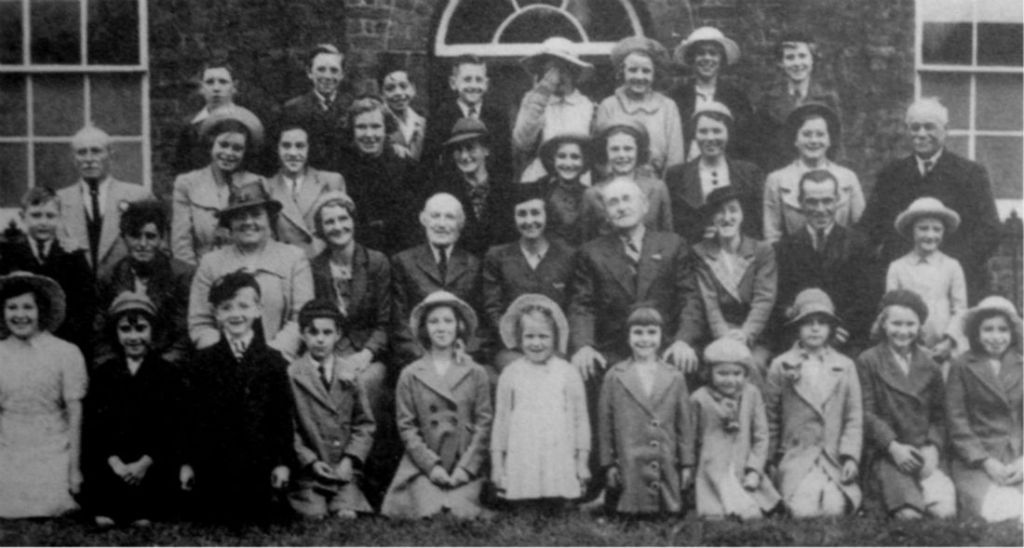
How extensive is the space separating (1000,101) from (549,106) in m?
2.41

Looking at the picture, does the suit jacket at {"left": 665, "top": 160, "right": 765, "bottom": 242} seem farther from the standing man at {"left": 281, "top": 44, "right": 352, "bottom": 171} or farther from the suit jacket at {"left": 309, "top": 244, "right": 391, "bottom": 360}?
the standing man at {"left": 281, "top": 44, "right": 352, "bottom": 171}

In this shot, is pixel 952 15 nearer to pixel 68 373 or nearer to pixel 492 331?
pixel 492 331

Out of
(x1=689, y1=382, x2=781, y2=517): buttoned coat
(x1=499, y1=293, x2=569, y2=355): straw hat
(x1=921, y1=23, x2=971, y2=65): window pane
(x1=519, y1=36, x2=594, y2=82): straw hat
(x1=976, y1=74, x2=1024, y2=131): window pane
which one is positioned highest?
(x1=921, y1=23, x2=971, y2=65): window pane

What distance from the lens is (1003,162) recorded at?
7504 mm

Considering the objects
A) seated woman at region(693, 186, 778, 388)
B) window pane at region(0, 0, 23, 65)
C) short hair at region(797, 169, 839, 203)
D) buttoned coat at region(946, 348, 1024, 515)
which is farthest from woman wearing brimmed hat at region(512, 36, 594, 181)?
window pane at region(0, 0, 23, 65)

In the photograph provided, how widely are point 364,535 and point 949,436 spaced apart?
2.63 metres

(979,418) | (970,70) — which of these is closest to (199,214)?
(979,418)

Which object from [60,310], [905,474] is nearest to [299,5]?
[60,310]

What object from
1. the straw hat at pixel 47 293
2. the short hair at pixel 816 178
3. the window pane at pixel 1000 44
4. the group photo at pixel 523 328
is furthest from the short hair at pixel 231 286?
the window pane at pixel 1000 44

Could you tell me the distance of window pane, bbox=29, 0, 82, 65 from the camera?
7520 mm

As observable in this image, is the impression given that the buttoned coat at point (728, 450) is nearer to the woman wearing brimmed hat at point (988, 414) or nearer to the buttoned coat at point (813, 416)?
the buttoned coat at point (813, 416)

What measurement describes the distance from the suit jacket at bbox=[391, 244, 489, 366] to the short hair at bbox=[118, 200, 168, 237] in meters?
1.11

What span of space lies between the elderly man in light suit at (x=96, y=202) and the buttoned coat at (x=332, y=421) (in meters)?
1.10

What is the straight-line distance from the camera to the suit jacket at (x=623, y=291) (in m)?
6.54
